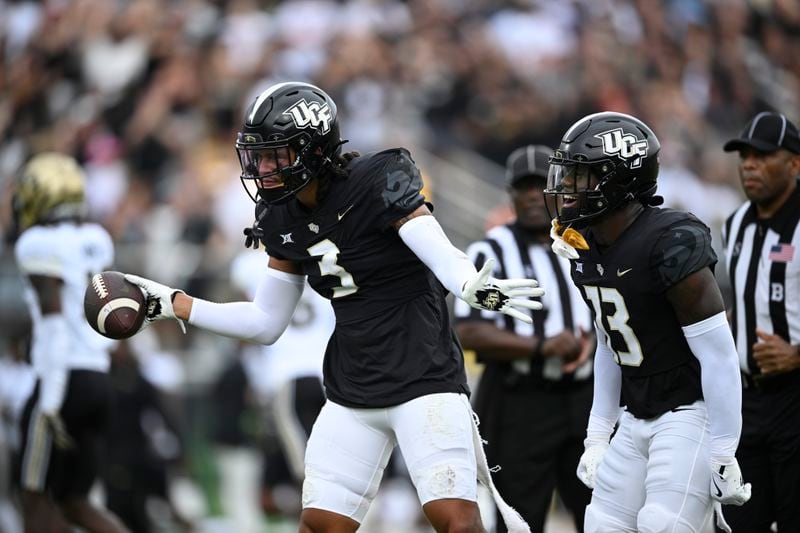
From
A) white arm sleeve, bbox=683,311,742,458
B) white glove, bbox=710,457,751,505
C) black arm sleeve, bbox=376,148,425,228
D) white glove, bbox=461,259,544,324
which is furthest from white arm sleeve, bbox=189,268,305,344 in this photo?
white glove, bbox=710,457,751,505

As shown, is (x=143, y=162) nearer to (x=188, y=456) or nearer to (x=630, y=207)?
(x=188, y=456)

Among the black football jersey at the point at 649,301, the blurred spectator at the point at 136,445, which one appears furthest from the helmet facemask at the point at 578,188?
the blurred spectator at the point at 136,445

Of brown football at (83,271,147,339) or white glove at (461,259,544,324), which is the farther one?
brown football at (83,271,147,339)

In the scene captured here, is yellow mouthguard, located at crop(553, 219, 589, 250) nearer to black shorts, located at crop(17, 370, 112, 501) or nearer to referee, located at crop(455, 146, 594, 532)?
referee, located at crop(455, 146, 594, 532)

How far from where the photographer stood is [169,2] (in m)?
12.5

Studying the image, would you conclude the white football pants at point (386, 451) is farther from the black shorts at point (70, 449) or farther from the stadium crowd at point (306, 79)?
the stadium crowd at point (306, 79)

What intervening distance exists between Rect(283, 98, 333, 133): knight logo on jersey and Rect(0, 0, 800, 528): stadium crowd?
19.3 ft

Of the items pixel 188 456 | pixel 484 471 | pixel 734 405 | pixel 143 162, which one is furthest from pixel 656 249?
pixel 143 162

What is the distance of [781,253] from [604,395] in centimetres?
109

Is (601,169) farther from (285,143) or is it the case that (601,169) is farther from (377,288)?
(285,143)

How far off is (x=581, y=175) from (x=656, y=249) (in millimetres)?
395

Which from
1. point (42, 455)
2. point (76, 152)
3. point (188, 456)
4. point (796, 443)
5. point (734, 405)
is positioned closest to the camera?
point (734, 405)

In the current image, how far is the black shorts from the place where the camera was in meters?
6.56

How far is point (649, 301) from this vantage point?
4344 mm
